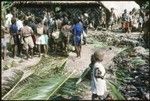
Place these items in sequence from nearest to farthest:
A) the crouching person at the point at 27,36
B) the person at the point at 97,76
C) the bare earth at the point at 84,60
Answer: the person at the point at 97,76 < the bare earth at the point at 84,60 < the crouching person at the point at 27,36

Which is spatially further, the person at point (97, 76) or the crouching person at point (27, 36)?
the crouching person at point (27, 36)

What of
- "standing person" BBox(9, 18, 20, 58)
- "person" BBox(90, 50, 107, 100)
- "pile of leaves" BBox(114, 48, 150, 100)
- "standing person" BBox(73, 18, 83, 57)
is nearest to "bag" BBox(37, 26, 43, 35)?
"standing person" BBox(9, 18, 20, 58)

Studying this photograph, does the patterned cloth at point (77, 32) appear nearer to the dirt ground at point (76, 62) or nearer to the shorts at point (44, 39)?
the dirt ground at point (76, 62)

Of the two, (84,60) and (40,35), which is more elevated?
(40,35)

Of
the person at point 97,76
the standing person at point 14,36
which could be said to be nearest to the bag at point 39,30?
the standing person at point 14,36

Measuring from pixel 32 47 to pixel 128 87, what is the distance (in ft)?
21.5

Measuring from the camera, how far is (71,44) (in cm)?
2144

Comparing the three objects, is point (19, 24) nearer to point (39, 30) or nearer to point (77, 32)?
point (39, 30)

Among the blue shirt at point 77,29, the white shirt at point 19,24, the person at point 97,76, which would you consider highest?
the white shirt at point 19,24

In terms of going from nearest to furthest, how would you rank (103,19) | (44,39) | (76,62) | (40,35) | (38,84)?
(38,84)
(76,62)
(40,35)
(44,39)
(103,19)

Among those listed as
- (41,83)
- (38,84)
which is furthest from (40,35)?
(38,84)

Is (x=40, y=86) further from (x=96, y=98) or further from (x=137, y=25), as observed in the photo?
(x=137, y=25)

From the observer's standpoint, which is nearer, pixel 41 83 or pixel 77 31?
pixel 41 83

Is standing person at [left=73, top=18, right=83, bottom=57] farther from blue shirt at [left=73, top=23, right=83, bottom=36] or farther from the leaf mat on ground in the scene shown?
the leaf mat on ground
